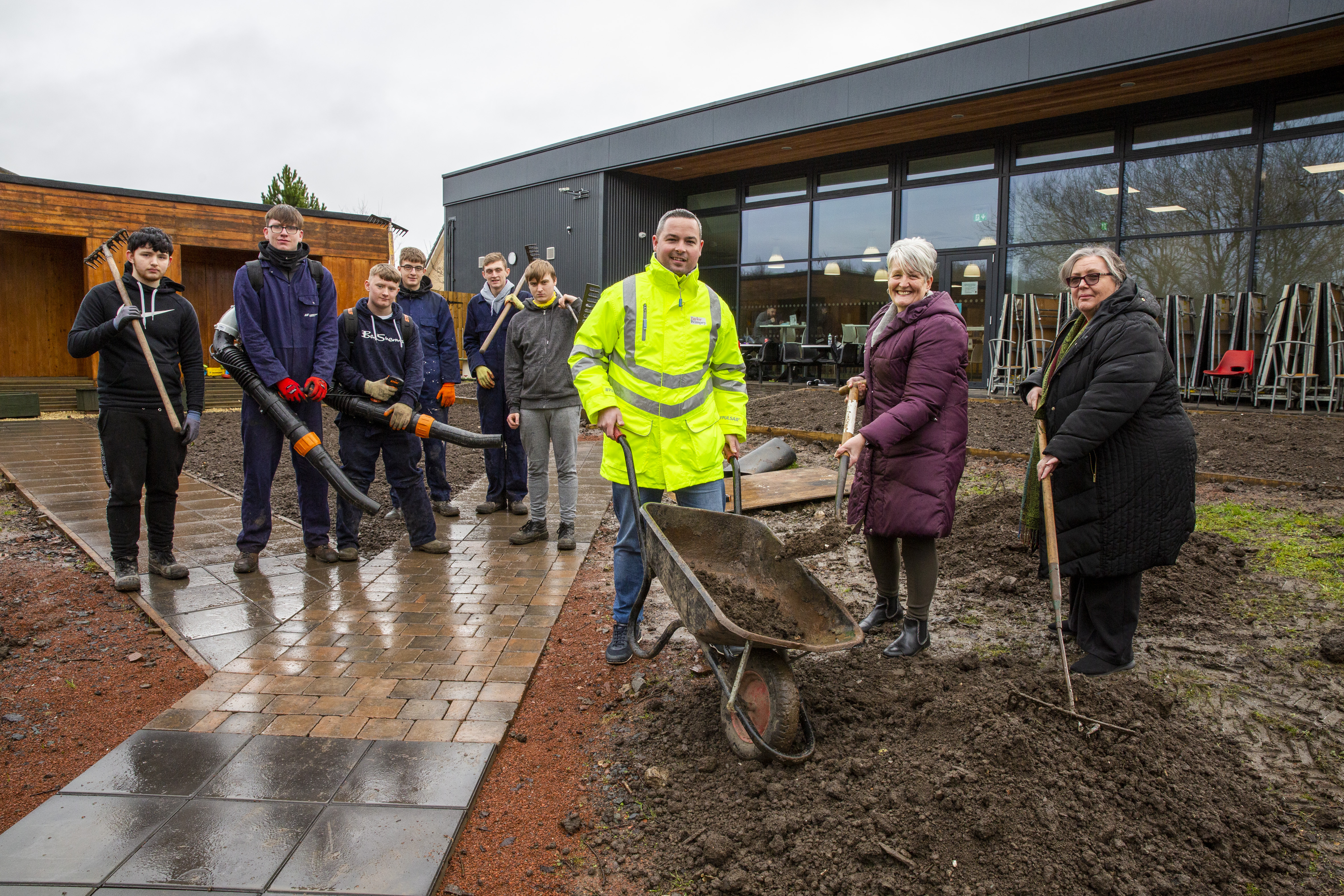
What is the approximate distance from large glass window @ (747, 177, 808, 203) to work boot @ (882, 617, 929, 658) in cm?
1476

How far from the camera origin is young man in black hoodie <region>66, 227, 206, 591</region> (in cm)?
→ 437

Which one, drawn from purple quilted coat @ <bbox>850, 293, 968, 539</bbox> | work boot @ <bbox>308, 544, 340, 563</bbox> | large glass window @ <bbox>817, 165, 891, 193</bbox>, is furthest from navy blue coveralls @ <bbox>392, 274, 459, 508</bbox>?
large glass window @ <bbox>817, 165, 891, 193</bbox>

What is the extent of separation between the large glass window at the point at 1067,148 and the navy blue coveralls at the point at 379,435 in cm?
1236

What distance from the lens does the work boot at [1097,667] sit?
10.7 feet

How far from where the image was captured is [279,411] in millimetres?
4598

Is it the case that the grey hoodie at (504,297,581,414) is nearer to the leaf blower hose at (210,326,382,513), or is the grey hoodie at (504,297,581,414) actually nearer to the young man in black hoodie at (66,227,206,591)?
the leaf blower hose at (210,326,382,513)

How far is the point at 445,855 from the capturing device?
2229mm

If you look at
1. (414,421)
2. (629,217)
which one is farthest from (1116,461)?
(629,217)

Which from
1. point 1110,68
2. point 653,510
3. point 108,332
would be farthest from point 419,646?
point 1110,68

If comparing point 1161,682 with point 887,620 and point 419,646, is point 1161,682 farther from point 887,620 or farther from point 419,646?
point 419,646

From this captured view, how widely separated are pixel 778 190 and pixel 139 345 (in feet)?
48.9

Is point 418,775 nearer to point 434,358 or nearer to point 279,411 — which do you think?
point 279,411

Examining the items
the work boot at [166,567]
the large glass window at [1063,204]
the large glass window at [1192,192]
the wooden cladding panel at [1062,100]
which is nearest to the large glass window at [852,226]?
the wooden cladding panel at [1062,100]

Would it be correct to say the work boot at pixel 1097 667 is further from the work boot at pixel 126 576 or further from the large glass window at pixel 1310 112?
the large glass window at pixel 1310 112
